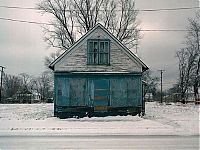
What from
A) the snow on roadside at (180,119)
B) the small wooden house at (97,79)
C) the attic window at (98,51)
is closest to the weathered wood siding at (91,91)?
the small wooden house at (97,79)

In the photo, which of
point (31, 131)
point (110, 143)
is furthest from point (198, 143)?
point (31, 131)

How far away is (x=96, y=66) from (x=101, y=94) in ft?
7.29

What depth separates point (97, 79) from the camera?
26.5 m

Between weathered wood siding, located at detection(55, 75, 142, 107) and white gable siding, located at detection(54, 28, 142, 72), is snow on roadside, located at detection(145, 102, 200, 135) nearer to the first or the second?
weathered wood siding, located at detection(55, 75, 142, 107)

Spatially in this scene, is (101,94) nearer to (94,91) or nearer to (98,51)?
(94,91)

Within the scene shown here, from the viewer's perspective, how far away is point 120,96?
26531 millimetres

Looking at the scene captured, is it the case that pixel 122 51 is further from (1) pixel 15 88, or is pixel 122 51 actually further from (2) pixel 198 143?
(1) pixel 15 88

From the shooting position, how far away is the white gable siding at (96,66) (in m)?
26.6

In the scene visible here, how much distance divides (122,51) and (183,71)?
54590 mm

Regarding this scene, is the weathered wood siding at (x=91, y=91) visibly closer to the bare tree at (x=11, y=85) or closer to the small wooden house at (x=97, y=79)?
the small wooden house at (x=97, y=79)

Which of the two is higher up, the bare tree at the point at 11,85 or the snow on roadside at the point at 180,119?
the bare tree at the point at 11,85

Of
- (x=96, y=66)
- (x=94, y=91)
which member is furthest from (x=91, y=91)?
(x=96, y=66)

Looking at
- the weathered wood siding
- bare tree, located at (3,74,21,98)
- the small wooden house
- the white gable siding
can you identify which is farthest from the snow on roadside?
bare tree, located at (3,74,21,98)

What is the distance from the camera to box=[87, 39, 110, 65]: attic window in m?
27.0
